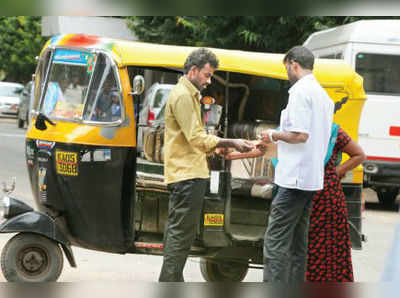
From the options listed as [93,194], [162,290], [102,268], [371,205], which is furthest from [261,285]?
[371,205]

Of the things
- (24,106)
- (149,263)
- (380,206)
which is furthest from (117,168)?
(24,106)

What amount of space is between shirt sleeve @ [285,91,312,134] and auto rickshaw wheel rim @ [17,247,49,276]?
2139 millimetres

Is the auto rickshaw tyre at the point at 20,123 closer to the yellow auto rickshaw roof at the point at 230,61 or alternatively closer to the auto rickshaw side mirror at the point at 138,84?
the yellow auto rickshaw roof at the point at 230,61

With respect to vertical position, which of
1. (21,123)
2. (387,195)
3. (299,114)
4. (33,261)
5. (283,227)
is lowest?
(21,123)

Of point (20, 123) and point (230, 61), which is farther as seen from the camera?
point (20, 123)

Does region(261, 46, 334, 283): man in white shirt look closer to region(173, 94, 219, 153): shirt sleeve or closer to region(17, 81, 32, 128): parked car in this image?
region(173, 94, 219, 153): shirt sleeve

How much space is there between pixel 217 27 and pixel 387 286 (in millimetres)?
19145

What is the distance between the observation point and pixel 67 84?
18.9 feet

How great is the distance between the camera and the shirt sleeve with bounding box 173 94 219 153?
15.6 feet

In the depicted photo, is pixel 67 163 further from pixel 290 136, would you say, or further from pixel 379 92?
pixel 379 92

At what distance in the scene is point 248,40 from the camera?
19.8m

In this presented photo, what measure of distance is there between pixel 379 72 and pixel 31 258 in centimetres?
942

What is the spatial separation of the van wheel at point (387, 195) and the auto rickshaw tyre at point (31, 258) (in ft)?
32.4

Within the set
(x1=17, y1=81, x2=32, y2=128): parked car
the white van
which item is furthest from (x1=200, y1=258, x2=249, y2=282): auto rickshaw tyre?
(x1=17, y1=81, x2=32, y2=128): parked car
